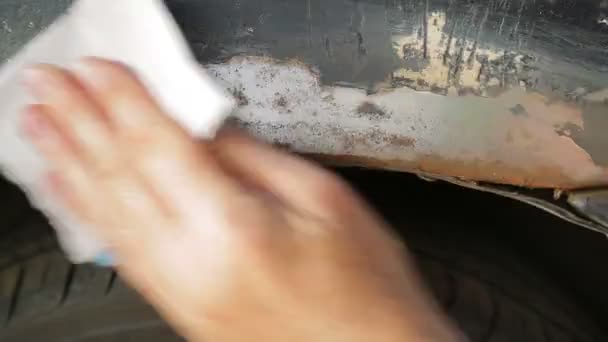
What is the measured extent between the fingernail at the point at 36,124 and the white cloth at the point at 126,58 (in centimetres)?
2

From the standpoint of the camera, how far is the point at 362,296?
40 cm

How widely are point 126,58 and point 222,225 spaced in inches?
5.2

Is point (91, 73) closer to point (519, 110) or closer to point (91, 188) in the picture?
point (91, 188)

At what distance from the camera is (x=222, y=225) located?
0.40 meters

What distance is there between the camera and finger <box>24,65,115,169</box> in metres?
0.43

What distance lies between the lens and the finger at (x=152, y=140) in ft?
1.34

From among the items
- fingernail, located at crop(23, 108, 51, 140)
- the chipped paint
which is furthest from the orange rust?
fingernail, located at crop(23, 108, 51, 140)

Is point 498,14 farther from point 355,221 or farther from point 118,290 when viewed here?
point 118,290

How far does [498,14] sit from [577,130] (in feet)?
0.36

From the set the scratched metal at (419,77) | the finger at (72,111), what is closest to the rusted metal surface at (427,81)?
the scratched metal at (419,77)

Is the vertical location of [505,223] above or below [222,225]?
below

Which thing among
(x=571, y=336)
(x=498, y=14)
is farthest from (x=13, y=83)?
(x=571, y=336)

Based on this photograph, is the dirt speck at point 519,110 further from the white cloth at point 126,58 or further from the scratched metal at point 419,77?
the white cloth at point 126,58

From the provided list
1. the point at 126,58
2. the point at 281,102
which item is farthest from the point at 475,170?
the point at 126,58
